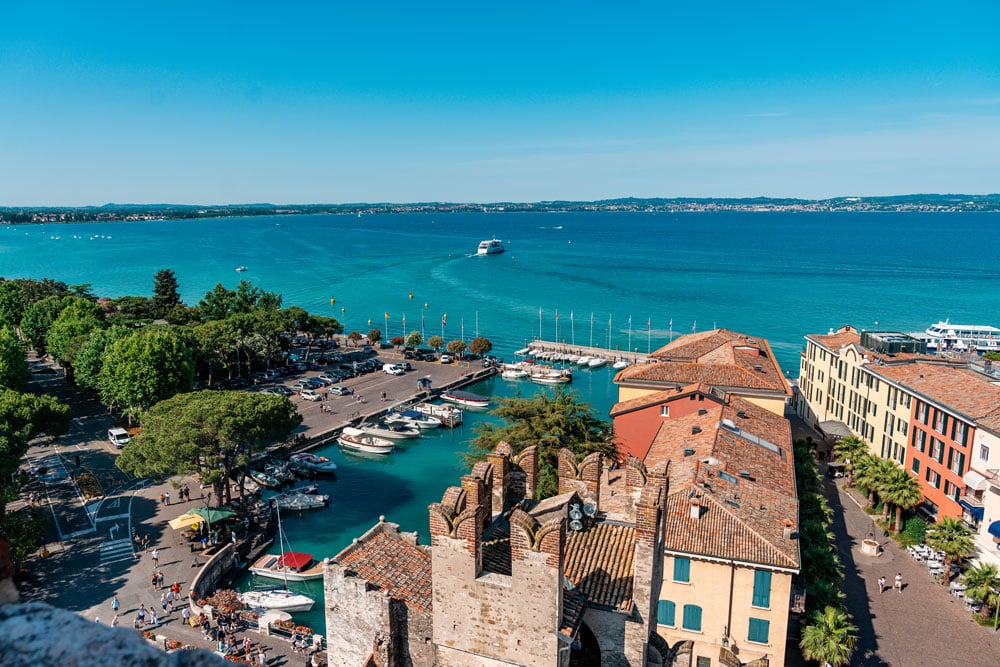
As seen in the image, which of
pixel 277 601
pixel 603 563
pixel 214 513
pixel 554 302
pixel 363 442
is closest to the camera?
pixel 603 563

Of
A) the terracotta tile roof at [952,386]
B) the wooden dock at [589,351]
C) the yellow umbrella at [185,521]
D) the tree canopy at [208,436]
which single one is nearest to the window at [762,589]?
the terracotta tile roof at [952,386]

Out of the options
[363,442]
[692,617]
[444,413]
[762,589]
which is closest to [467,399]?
[444,413]

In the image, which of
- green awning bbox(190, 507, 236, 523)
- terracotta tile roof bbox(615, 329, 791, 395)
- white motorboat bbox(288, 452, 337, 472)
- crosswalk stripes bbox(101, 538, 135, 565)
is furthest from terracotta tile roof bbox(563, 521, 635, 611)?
white motorboat bbox(288, 452, 337, 472)

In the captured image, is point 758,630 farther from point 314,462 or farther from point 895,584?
point 314,462

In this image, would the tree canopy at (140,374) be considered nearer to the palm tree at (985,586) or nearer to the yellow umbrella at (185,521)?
the yellow umbrella at (185,521)

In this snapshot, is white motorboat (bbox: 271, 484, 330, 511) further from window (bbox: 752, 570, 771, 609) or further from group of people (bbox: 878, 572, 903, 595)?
group of people (bbox: 878, 572, 903, 595)

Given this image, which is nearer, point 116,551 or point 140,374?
point 116,551

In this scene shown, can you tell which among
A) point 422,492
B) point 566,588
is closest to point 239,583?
point 422,492
